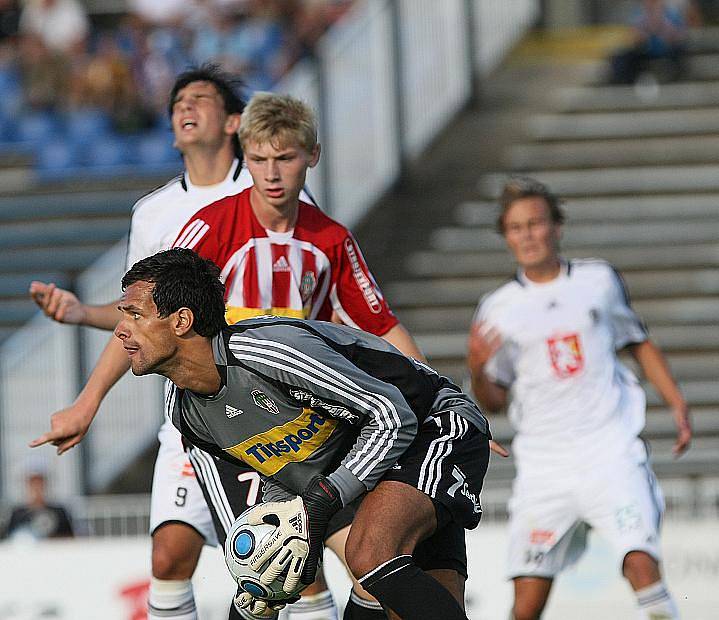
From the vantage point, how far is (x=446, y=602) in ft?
15.7

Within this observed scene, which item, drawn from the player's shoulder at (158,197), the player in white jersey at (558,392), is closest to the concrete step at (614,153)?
the player in white jersey at (558,392)

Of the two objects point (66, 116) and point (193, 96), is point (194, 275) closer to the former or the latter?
point (193, 96)

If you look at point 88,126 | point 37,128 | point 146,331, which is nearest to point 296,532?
point 146,331

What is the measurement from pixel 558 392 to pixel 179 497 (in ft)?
6.83

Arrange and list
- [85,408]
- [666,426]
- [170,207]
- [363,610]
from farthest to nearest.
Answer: [666,426] → [170,207] → [85,408] → [363,610]

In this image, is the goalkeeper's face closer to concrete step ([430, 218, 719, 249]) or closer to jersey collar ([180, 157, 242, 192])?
jersey collar ([180, 157, 242, 192])

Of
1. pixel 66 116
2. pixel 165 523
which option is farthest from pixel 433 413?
pixel 66 116

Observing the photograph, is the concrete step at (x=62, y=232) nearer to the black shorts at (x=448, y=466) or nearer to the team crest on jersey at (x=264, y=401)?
the black shorts at (x=448, y=466)

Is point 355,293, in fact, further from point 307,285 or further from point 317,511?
point 317,511

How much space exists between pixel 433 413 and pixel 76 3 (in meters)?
14.3

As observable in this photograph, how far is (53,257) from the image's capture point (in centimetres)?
1466

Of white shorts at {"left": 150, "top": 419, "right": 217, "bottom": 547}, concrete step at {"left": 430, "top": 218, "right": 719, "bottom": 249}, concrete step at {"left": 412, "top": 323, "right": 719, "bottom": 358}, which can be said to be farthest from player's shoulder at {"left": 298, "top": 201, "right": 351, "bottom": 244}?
concrete step at {"left": 430, "top": 218, "right": 719, "bottom": 249}

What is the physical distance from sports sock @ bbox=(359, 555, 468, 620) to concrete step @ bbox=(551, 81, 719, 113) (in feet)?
34.0

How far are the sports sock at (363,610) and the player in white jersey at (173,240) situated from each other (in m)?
0.73
